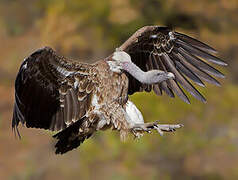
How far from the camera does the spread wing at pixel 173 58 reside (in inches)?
356

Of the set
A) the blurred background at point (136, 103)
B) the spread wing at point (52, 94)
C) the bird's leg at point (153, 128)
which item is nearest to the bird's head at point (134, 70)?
the spread wing at point (52, 94)

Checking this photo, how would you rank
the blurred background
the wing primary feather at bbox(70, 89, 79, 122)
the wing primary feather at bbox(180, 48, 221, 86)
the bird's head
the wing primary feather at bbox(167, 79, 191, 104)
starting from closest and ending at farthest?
the bird's head, the wing primary feather at bbox(70, 89, 79, 122), the wing primary feather at bbox(180, 48, 221, 86), the wing primary feather at bbox(167, 79, 191, 104), the blurred background

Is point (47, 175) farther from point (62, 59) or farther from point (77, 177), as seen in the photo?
point (62, 59)

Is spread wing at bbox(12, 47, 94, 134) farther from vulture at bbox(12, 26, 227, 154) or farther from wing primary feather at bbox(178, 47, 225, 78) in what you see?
wing primary feather at bbox(178, 47, 225, 78)

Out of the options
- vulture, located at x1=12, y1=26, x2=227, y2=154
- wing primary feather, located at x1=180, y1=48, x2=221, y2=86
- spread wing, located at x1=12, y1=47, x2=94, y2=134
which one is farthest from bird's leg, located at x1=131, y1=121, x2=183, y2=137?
wing primary feather, located at x1=180, y1=48, x2=221, y2=86

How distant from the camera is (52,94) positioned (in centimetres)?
870

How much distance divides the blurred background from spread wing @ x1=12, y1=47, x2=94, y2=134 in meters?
5.81

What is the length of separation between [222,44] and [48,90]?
926 centimetres

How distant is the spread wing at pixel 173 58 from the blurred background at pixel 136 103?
213 inches

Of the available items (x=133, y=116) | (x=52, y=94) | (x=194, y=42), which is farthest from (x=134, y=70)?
(x=194, y=42)

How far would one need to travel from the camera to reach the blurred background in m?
14.8

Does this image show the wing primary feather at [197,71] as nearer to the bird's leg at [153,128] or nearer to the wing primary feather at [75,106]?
the bird's leg at [153,128]

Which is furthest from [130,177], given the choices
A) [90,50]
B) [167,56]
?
[167,56]

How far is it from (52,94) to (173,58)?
1.61 meters
